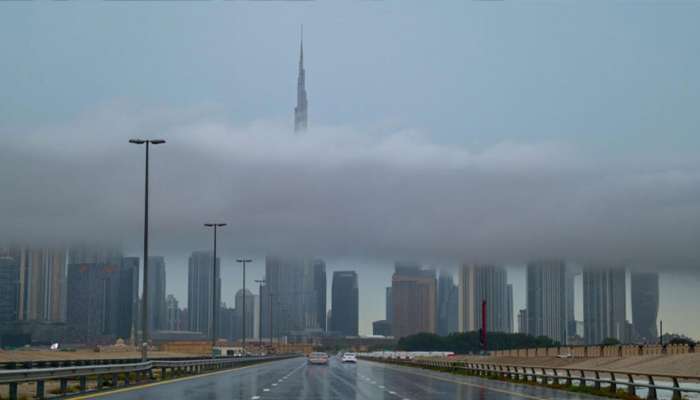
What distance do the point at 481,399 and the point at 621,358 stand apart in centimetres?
7967

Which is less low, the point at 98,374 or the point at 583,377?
the point at 98,374

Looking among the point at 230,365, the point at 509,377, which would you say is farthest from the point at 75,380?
the point at 230,365

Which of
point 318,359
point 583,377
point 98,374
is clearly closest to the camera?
point 98,374

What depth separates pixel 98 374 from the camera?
41.6 m

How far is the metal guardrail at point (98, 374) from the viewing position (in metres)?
31.1

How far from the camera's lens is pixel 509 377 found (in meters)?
65.0

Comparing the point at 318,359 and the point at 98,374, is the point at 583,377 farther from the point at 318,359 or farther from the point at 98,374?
the point at 318,359

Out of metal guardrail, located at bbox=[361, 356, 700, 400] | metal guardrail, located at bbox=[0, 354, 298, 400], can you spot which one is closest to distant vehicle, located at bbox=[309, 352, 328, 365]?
metal guardrail, located at bbox=[361, 356, 700, 400]

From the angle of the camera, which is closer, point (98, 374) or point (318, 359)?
point (98, 374)

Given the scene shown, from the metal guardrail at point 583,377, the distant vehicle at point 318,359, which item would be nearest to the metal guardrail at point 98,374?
the metal guardrail at point 583,377

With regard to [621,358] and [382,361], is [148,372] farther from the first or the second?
[382,361]

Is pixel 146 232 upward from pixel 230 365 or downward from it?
upward

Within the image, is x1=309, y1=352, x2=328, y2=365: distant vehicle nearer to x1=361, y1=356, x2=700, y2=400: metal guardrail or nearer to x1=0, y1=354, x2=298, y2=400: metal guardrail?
x1=361, y1=356, x2=700, y2=400: metal guardrail

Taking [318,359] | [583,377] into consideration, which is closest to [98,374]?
[583,377]
